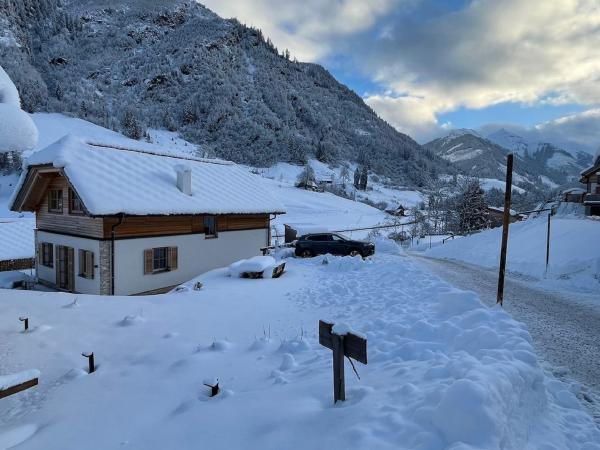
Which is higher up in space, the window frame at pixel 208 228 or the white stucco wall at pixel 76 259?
the window frame at pixel 208 228

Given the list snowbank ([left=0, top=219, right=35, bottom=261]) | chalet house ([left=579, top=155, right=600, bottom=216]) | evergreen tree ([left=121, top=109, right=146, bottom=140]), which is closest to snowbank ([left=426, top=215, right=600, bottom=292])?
chalet house ([left=579, top=155, right=600, bottom=216])

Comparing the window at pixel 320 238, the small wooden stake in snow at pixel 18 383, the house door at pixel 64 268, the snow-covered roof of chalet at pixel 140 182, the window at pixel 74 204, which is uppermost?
the snow-covered roof of chalet at pixel 140 182

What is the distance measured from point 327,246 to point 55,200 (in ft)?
49.8

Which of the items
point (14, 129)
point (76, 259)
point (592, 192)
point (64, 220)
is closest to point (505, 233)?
point (14, 129)

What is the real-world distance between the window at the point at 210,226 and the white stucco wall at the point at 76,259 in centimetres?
582

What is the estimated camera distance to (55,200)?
17.9 metres

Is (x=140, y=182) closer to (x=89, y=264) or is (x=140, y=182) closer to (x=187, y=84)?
(x=89, y=264)

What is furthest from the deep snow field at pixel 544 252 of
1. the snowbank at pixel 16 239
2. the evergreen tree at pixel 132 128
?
the evergreen tree at pixel 132 128

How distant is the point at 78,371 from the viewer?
7094 millimetres

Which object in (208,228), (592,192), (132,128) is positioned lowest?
(208,228)

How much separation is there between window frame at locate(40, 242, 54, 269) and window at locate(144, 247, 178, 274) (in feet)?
20.6

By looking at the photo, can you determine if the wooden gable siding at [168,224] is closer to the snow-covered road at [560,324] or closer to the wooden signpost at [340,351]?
the snow-covered road at [560,324]

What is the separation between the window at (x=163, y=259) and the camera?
54.5ft

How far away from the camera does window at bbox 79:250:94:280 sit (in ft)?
50.3
